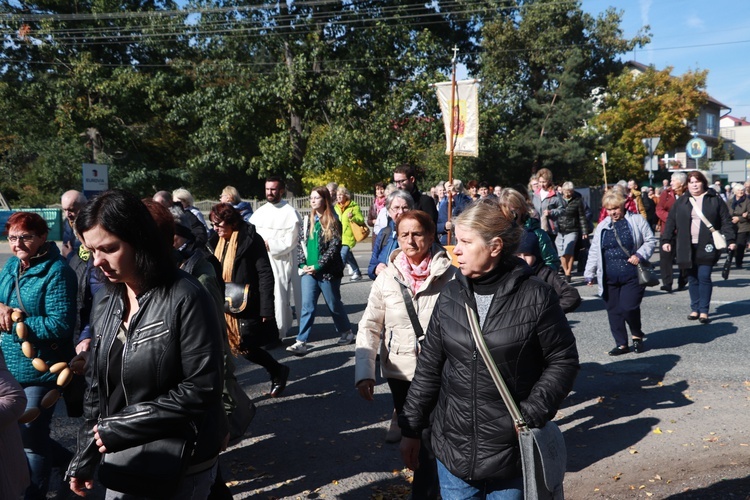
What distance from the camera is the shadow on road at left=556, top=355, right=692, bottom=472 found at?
5398 mm

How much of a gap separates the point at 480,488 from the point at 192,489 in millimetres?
1116

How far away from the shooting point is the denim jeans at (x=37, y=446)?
155 inches

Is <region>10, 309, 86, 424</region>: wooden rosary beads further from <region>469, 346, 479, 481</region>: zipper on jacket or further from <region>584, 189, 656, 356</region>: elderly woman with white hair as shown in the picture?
<region>584, 189, 656, 356</region>: elderly woman with white hair

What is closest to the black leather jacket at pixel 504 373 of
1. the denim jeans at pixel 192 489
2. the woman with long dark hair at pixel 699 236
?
the denim jeans at pixel 192 489

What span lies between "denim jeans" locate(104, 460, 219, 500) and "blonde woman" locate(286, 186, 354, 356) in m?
5.61

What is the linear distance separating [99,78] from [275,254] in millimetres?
26494

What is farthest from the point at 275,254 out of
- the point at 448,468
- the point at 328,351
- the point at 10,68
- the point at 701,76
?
the point at 701,76

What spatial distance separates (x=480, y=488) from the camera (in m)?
2.91

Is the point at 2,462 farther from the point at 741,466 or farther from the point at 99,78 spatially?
the point at 99,78

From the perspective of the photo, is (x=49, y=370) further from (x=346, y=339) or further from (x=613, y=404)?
(x=346, y=339)

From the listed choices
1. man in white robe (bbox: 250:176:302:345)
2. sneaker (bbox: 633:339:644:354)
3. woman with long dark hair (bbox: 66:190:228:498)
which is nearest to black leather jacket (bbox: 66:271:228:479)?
woman with long dark hair (bbox: 66:190:228:498)

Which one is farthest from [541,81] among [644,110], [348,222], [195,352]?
[195,352]

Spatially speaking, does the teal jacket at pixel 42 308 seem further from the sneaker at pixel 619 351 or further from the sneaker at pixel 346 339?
the sneaker at pixel 619 351

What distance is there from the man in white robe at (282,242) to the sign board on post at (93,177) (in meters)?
9.90
